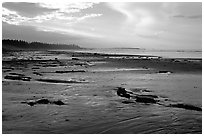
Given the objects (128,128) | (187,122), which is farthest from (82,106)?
(187,122)

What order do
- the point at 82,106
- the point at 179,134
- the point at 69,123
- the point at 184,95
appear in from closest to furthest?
the point at 179,134 → the point at 69,123 → the point at 82,106 → the point at 184,95

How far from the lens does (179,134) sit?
8.42 meters

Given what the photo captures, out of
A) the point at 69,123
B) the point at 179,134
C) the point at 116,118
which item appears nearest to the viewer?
the point at 179,134

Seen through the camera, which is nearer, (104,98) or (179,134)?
(179,134)

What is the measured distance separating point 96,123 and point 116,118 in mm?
1043

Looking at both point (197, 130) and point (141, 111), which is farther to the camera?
point (141, 111)

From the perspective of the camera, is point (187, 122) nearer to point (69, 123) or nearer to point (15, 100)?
point (69, 123)

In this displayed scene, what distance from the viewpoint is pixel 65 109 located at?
11.2 m

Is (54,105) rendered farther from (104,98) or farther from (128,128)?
(128,128)

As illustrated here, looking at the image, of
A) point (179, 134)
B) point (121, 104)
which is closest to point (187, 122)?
point (179, 134)

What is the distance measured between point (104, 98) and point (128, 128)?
518 cm

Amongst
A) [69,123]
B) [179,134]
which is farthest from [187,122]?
[69,123]

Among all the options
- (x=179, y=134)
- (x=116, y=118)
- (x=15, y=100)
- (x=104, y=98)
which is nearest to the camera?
(x=179, y=134)

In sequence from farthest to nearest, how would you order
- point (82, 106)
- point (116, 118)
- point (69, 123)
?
1. point (82, 106)
2. point (116, 118)
3. point (69, 123)
